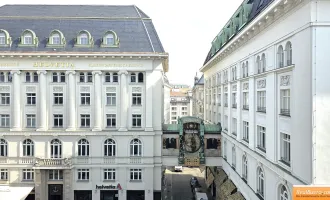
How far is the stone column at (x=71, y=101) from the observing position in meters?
39.2

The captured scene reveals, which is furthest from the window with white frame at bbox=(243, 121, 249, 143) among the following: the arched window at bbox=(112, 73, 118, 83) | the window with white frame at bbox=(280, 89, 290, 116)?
the arched window at bbox=(112, 73, 118, 83)

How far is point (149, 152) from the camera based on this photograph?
3984cm

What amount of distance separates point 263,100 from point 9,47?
103 ft

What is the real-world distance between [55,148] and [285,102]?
29.6m

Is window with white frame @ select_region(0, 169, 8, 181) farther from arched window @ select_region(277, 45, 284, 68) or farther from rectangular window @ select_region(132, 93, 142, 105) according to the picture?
arched window @ select_region(277, 45, 284, 68)

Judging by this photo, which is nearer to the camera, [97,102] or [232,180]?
[232,180]

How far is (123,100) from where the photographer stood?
129ft

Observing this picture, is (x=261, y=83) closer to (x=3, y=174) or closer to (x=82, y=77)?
(x=82, y=77)

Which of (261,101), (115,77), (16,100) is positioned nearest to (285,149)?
(261,101)

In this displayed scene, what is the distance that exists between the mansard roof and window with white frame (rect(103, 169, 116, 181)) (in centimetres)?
1474

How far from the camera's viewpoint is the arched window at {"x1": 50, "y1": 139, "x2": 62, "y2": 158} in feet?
130

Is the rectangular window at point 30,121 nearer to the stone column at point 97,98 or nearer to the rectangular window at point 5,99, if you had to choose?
the rectangular window at point 5,99

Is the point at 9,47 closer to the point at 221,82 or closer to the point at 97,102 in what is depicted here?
the point at 97,102

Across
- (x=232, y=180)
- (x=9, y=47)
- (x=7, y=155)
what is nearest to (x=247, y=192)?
(x=232, y=180)
